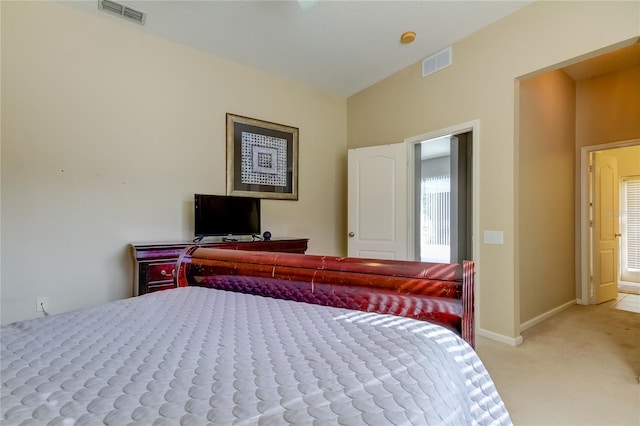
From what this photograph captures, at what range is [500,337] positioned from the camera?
297 cm

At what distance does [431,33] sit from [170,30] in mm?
2680

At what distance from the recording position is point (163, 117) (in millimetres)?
3154

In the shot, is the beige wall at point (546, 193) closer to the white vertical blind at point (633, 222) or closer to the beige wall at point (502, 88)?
the beige wall at point (502, 88)

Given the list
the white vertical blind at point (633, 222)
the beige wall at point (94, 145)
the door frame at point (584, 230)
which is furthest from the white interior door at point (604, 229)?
the beige wall at point (94, 145)

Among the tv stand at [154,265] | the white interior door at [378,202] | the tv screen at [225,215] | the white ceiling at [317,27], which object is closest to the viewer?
the tv stand at [154,265]

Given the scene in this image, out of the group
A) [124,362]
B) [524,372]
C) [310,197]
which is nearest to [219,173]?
[310,197]

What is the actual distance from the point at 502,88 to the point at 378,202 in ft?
5.95

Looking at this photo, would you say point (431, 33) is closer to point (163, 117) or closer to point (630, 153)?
point (163, 117)

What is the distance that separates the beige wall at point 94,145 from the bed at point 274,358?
71.4 inches

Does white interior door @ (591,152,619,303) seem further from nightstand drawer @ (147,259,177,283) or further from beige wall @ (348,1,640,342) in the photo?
nightstand drawer @ (147,259,177,283)

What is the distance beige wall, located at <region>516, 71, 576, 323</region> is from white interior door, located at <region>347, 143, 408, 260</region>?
49.5 inches

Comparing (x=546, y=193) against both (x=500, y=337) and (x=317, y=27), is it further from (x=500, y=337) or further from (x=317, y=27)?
(x=317, y=27)

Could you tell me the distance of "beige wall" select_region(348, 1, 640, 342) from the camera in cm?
250

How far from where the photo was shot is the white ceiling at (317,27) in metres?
2.78
